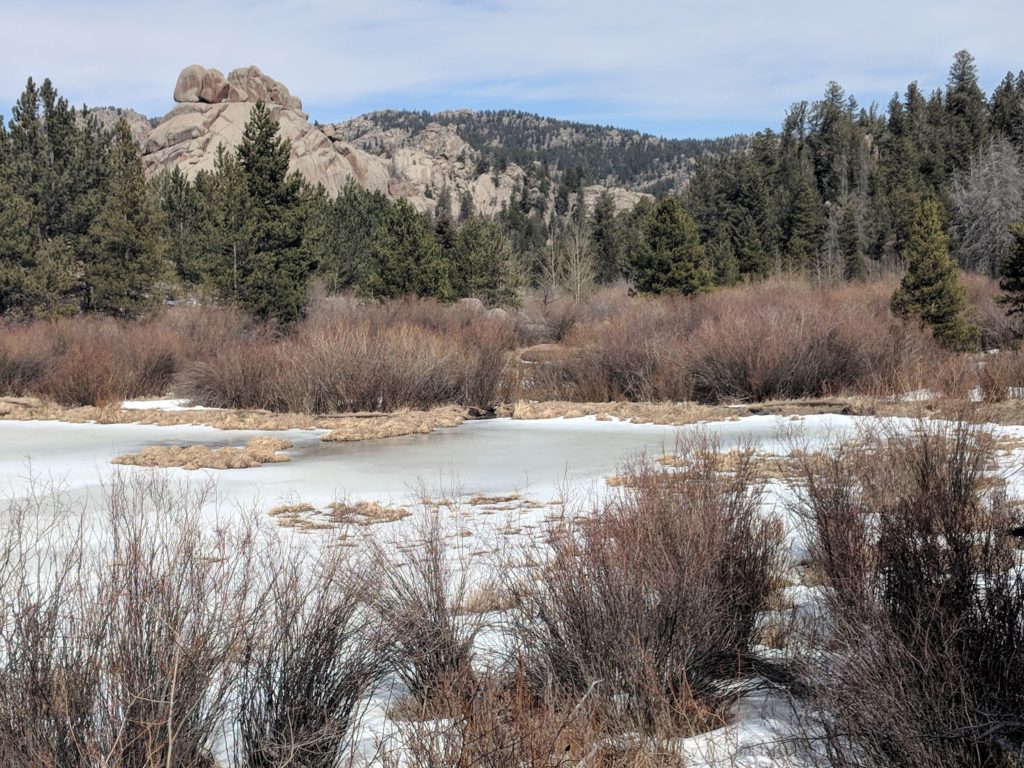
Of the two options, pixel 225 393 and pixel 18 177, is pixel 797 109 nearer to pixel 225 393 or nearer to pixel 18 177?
pixel 18 177

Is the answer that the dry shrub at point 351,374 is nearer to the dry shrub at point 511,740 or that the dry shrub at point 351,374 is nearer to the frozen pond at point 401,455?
the frozen pond at point 401,455

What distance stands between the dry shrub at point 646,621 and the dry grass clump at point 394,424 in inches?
459

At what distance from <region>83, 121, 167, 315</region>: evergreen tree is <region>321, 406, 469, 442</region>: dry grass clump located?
22022 mm

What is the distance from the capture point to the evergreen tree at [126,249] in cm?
3769

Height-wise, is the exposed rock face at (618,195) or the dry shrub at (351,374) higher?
the exposed rock face at (618,195)

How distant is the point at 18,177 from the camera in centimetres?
3844

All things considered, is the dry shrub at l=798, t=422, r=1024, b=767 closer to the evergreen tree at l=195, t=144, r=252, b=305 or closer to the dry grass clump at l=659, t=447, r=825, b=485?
the dry grass clump at l=659, t=447, r=825, b=485

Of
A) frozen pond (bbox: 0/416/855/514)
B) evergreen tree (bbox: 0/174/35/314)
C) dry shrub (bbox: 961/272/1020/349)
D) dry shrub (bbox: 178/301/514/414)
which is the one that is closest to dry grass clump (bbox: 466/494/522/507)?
frozen pond (bbox: 0/416/855/514)

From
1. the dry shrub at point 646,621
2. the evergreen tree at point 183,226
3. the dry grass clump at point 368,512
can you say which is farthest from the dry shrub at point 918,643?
the evergreen tree at point 183,226

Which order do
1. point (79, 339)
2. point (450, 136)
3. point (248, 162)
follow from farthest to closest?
point (450, 136) → point (248, 162) → point (79, 339)

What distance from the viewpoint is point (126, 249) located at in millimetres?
38438

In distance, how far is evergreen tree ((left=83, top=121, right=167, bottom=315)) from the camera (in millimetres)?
37688

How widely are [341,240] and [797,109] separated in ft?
231

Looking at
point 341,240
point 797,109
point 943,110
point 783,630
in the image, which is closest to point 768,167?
point 943,110
